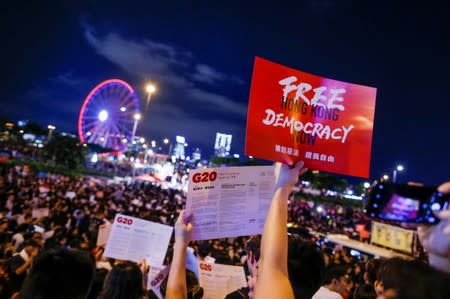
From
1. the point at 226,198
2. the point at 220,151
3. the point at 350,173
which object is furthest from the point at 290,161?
the point at 220,151

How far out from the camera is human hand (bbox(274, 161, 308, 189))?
1750 mm

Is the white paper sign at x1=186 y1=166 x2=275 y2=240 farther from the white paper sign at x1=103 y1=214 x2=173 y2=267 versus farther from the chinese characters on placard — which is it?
the white paper sign at x1=103 y1=214 x2=173 y2=267

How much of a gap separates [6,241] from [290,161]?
7123mm

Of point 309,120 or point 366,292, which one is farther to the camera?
point 366,292

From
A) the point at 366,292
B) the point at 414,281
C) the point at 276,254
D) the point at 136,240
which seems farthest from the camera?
the point at 136,240

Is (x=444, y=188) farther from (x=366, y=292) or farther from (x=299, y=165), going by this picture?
(x=366, y=292)

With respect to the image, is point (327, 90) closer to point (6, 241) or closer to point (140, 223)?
point (140, 223)

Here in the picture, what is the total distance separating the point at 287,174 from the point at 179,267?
966mm

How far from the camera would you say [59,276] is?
1.81m

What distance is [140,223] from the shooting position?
4.27m

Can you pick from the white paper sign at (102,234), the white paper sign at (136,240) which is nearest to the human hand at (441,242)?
the white paper sign at (136,240)

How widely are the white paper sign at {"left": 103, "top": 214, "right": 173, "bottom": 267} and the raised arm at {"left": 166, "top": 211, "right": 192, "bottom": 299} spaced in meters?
2.06

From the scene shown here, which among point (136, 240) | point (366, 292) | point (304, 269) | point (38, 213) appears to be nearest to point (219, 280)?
point (136, 240)

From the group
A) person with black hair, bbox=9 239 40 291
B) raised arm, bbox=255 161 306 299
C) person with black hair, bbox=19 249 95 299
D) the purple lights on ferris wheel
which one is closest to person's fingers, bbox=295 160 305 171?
raised arm, bbox=255 161 306 299
